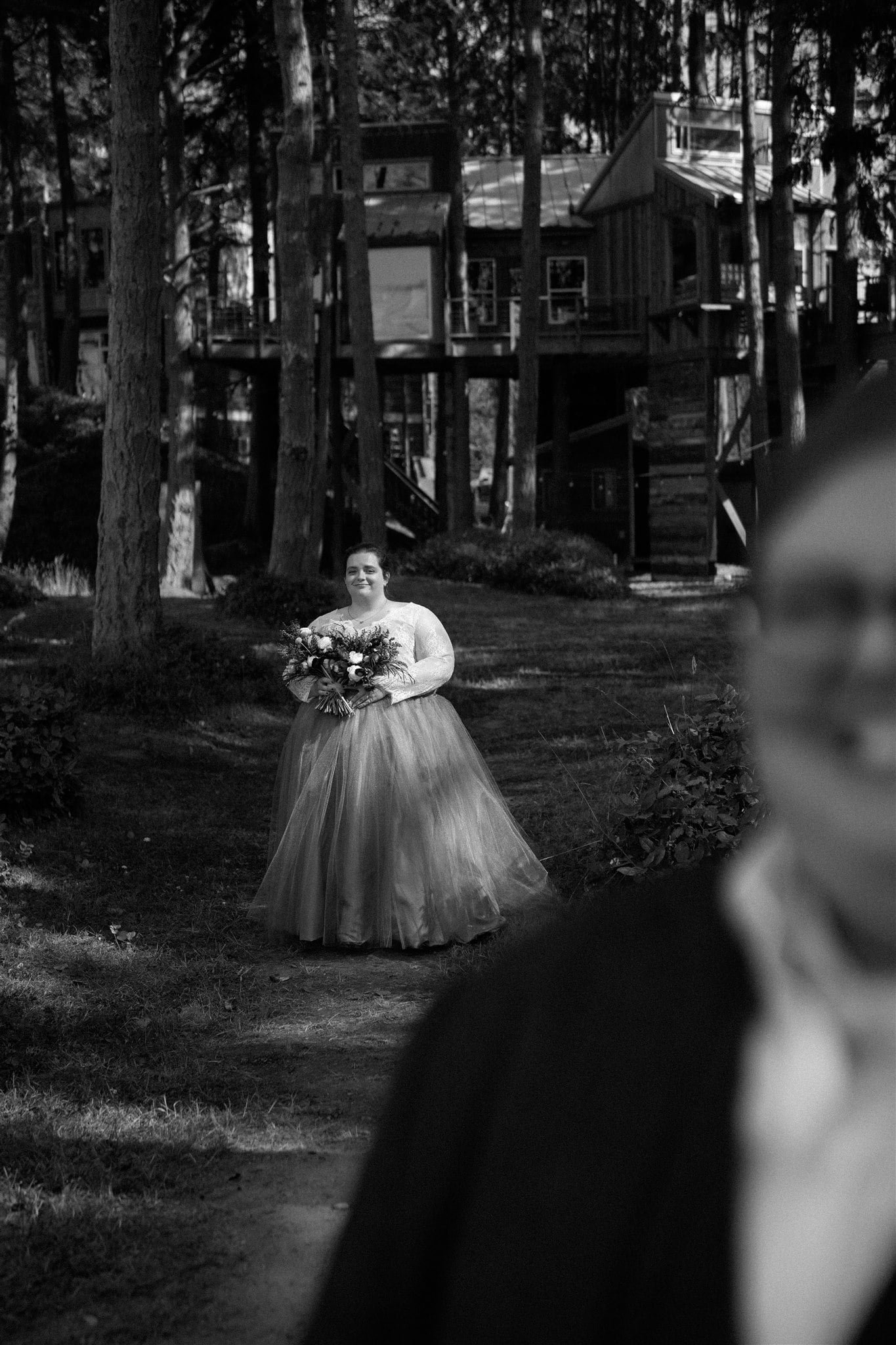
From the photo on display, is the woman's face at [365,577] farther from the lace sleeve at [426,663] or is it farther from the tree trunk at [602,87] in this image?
the tree trunk at [602,87]

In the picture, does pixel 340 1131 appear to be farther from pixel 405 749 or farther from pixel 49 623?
pixel 49 623

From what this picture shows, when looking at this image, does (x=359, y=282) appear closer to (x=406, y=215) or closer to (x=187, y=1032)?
(x=406, y=215)

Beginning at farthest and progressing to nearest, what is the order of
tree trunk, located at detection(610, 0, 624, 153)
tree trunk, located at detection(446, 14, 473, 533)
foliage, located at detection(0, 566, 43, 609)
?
1. tree trunk, located at detection(610, 0, 624, 153)
2. tree trunk, located at detection(446, 14, 473, 533)
3. foliage, located at detection(0, 566, 43, 609)

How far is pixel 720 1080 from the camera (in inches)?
40.3

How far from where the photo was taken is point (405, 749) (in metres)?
8.91

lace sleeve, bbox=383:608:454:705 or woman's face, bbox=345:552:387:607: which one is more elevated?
woman's face, bbox=345:552:387:607

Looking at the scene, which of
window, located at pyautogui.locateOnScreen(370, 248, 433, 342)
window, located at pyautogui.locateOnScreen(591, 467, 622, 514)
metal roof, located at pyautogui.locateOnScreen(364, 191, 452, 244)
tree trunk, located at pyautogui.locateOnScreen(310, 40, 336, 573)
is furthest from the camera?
window, located at pyautogui.locateOnScreen(591, 467, 622, 514)

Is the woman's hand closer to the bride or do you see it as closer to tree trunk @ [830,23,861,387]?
the bride

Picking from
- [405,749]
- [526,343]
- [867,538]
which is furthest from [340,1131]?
[526,343]

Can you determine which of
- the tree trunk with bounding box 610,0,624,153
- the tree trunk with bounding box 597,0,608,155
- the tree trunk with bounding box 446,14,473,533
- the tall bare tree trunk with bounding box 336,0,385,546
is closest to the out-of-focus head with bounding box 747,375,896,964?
the tall bare tree trunk with bounding box 336,0,385,546

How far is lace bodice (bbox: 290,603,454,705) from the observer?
351 inches

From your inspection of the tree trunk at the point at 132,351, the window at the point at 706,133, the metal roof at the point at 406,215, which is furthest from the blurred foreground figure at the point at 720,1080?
the metal roof at the point at 406,215

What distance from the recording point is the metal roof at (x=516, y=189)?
129 feet

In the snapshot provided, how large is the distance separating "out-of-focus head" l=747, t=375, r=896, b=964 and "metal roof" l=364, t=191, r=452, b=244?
121 feet
